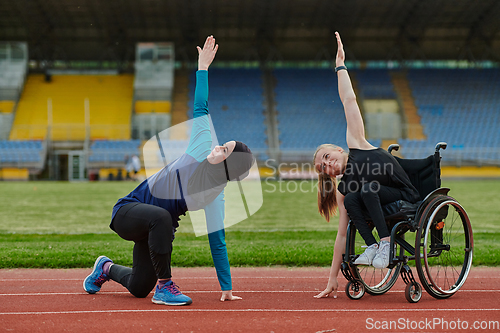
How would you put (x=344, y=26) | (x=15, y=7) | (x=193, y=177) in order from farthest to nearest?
(x=344, y=26) → (x=15, y=7) → (x=193, y=177)

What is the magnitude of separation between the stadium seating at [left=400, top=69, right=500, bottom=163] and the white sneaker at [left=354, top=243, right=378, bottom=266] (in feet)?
88.6

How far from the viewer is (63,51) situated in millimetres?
36344

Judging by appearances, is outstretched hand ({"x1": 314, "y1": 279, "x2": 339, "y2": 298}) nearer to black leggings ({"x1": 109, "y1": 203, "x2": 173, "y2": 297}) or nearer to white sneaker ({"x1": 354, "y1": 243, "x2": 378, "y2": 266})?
white sneaker ({"x1": 354, "y1": 243, "x2": 378, "y2": 266})

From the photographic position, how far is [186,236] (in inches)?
370

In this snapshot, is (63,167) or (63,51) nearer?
(63,167)

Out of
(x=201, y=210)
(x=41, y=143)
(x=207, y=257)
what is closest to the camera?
(x=201, y=210)

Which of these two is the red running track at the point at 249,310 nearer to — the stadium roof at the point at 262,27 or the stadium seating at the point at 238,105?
the stadium seating at the point at 238,105

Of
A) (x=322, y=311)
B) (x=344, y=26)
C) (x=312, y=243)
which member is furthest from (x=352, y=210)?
(x=344, y=26)

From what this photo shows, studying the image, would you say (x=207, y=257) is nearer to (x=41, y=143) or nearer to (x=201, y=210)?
(x=201, y=210)

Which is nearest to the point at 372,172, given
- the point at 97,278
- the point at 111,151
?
the point at 97,278

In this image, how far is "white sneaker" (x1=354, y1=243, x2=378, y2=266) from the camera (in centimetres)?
385

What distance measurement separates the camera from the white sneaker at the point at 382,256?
379 centimetres

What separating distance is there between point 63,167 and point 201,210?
92.1ft

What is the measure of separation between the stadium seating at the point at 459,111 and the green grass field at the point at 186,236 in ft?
48.4
